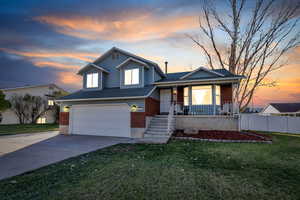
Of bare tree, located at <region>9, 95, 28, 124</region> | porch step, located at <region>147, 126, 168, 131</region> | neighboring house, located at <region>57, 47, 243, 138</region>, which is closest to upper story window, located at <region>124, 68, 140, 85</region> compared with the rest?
neighboring house, located at <region>57, 47, 243, 138</region>

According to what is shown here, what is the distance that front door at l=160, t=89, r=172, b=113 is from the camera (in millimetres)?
12311

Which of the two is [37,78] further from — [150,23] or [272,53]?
[272,53]

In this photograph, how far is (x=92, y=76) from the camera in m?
13.0

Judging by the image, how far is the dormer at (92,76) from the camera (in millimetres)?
12538

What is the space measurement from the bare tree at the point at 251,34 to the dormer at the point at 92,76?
13.5 m

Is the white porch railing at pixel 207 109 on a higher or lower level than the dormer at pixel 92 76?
lower

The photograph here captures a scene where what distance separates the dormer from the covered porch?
18.6ft

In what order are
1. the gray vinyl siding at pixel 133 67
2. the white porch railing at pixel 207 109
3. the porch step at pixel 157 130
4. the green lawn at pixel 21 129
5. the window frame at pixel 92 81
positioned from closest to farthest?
the porch step at pixel 157 130, the white porch railing at pixel 207 109, the gray vinyl siding at pixel 133 67, the green lawn at pixel 21 129, the window frame at pixel 92 81

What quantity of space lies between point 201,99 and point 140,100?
502 centimetres

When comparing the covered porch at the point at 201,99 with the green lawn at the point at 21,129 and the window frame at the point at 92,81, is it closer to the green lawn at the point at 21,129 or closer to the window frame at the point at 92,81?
the window frame at the point at 92,81

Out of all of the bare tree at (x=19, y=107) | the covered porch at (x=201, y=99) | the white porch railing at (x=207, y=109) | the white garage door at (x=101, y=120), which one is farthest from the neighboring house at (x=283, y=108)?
the bare tree at (x=19, y=107)

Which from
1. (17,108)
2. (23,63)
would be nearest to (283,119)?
(23,63)

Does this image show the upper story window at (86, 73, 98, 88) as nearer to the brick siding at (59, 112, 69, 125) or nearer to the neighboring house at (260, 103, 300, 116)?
the brick siding at (59, 112, 69, 125)

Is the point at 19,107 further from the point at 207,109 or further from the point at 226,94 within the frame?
the point at 226,94
